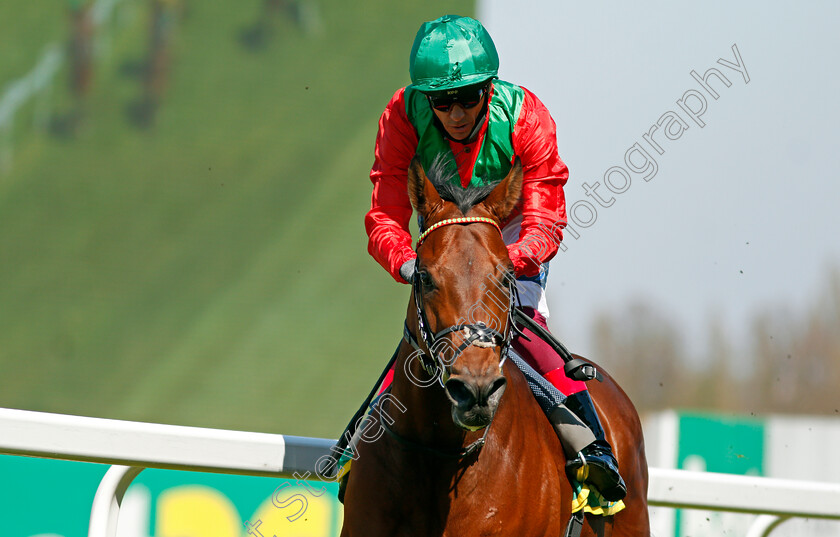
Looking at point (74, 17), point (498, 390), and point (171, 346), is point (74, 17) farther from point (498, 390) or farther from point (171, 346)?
point (498, 390)

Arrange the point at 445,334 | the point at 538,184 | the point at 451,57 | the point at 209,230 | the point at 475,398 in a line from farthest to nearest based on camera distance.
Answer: the point at 209,230, the point at 538,184, the point at 451,57, the point at 445,334, the point at 475,398

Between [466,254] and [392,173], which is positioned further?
[392,173]

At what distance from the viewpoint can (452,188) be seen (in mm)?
2242

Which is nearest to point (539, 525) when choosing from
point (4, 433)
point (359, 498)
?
point (359, 498)

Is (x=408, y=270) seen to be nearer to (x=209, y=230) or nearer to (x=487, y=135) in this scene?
(x=487, y=135)

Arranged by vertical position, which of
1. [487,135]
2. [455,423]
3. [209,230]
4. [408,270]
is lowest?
[209,230]

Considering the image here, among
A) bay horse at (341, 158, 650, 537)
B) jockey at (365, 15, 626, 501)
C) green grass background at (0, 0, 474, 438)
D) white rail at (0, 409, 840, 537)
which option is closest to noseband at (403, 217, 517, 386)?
bay horse at (341, 158, 650, 537)

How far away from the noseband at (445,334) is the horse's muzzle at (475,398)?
0.06 meters

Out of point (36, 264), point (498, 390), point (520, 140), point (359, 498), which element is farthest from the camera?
point (36, 264)

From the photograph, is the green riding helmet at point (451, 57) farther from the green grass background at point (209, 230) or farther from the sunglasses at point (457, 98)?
the green grass background at point (209, 230)

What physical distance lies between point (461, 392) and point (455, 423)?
123 mm

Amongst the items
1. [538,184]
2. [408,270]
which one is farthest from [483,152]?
[408,270]

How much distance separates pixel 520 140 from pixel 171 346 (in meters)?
6.71

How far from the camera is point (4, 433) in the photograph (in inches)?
91.7
